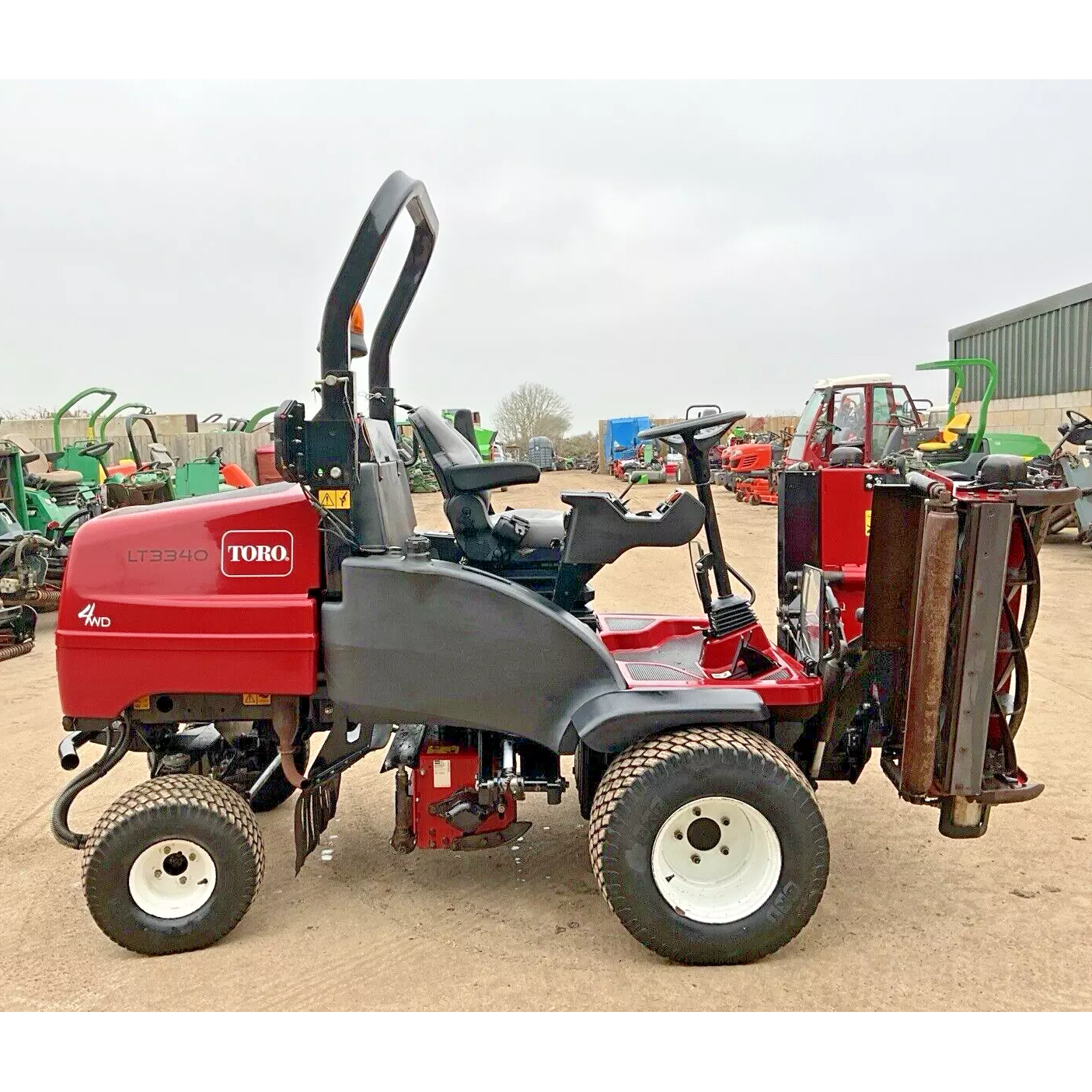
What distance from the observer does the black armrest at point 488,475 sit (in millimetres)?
3660

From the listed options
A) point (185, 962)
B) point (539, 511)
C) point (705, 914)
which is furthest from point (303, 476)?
point (705, 914)

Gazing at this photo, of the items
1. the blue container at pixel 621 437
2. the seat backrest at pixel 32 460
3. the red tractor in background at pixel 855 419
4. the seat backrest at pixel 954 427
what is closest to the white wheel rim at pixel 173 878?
the seat backrest at pixel 32 460

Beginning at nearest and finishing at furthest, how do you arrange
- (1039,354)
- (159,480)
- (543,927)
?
(543,927) → (159,480) → (1039,354)

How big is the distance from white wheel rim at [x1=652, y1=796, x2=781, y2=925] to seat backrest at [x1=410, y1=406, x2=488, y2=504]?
143cm

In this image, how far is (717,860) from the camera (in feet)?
10.8

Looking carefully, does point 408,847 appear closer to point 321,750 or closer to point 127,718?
point 321,750

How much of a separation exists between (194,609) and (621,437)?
31.4 m

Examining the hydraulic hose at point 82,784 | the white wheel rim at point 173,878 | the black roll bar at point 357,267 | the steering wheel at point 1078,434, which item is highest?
the black roll bar at point 357,267

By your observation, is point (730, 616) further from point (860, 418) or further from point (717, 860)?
point (860, 418)

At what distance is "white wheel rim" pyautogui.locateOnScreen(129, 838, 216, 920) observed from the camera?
335 cm

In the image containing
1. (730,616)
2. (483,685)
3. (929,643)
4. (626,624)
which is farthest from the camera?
(626,624)

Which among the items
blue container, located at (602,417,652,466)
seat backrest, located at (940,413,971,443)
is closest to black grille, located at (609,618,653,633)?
seat backrest, located at (940,413,971,443)

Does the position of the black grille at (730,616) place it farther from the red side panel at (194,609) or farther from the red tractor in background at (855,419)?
the red tractor in background at (855,419)

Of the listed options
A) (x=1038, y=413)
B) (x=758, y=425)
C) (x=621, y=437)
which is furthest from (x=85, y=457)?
(x=758, y=425)
